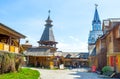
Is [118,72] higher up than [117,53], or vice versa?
[117,53]

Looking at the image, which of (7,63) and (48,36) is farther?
(48,36)

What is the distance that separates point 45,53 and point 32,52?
313 cm

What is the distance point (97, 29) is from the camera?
297ft

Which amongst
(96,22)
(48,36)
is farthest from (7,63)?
(96,22)

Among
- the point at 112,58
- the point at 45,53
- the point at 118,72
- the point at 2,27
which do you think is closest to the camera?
the point at 2,27

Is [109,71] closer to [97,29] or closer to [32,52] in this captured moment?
[32,52]

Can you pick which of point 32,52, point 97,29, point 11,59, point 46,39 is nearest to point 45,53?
point 32,52

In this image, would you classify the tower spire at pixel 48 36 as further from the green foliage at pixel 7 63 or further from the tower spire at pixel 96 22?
the green foliage at pixel 7 63

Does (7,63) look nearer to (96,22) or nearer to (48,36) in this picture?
(48,36)

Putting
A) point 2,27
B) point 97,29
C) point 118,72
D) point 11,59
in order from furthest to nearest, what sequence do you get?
point 97,29, point 118,72, point 11,59, point 2,27

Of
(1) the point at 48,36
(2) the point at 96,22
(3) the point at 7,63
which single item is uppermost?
(2) the point at 96,22

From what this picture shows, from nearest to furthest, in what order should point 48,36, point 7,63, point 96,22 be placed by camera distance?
point 7,63
point 48,36
point 96,22

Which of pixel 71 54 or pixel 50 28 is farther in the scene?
pixel 71 54

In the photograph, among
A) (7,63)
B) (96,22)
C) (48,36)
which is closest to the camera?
(7,63)
